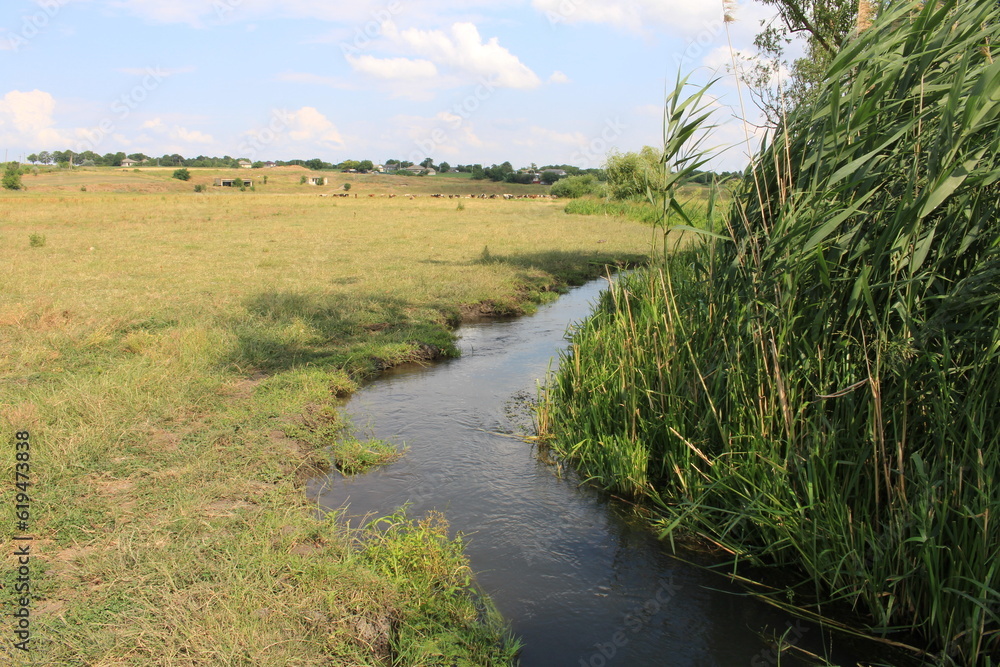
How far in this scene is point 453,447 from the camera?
648cm

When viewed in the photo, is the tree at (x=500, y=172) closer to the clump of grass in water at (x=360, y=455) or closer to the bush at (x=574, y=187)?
the bush at (x=574, y=187)

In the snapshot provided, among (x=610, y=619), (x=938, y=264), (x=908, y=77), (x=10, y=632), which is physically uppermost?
(x=908, y=77)

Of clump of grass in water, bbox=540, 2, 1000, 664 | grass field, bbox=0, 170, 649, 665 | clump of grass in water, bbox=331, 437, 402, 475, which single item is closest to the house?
grass field, bbox=0, 170, 649, 665

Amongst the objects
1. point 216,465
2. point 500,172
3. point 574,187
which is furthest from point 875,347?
point 500,172

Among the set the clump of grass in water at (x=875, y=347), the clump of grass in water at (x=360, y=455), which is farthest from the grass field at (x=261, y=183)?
the clump of grass in water at (x=875, y=347)

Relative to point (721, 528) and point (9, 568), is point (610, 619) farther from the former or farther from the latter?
point (9, 568)

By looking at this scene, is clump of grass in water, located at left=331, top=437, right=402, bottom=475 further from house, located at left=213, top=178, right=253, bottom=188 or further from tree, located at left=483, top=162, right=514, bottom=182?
tree, located at left=483, top=162, right=514, bottom=182

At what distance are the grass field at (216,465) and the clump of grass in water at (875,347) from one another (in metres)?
2.00

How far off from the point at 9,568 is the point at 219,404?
295 centimetres

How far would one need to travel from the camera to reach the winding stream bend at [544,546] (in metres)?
3.80

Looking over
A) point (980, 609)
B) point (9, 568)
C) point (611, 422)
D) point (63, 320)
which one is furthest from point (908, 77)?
point (63, 320)

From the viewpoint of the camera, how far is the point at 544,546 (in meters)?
4.77

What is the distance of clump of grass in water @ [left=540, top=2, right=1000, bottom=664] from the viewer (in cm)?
331

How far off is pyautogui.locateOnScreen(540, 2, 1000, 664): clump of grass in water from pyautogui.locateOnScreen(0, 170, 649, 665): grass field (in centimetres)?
200
